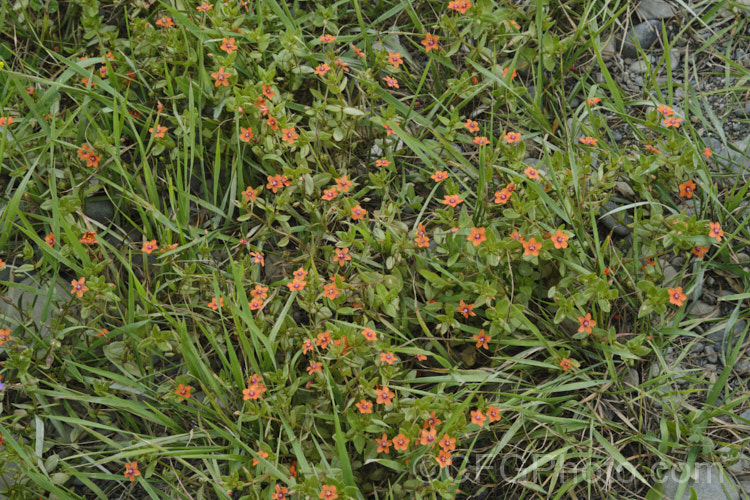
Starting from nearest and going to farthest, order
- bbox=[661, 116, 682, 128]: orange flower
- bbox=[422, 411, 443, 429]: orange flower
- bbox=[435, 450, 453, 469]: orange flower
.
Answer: bbox=[435, 450, 453, 469]: orange flower, bbox=[422, 411, 443, 429]: orange flower, bbox=[661, 116, 682, 128]: orange flower

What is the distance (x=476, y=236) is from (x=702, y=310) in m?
1.16

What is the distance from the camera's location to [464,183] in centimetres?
328

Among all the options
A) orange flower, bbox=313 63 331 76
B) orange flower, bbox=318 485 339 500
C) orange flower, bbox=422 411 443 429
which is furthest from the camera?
orange flower, bbox=313 63 331 76

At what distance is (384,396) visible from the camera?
8.55 ft

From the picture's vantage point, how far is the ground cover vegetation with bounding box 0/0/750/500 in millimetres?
2641

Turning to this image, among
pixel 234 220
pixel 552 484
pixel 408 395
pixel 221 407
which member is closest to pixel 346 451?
pixel 408 395

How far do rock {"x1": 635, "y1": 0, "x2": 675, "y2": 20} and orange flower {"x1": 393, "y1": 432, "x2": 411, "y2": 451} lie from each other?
2.92 metres

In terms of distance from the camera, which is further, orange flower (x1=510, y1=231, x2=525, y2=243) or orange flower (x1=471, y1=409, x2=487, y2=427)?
orange flower (x1=510, y1=231, x2=525, y2=243)

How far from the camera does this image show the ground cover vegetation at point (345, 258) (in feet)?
8.66

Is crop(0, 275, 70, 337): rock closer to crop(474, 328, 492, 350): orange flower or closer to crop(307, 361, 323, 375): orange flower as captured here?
crop(307, 361, 323, 375): orange flower

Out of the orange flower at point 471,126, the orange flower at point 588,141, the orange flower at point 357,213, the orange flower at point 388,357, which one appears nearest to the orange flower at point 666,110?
the orange flower at point 588,141

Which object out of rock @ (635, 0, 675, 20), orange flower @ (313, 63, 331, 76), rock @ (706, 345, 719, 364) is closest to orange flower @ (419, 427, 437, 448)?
rock @ (706, 345, 719, 364)

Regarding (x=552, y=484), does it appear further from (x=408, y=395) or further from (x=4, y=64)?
(x=4, y=64)

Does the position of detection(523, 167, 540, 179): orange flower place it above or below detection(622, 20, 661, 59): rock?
below
